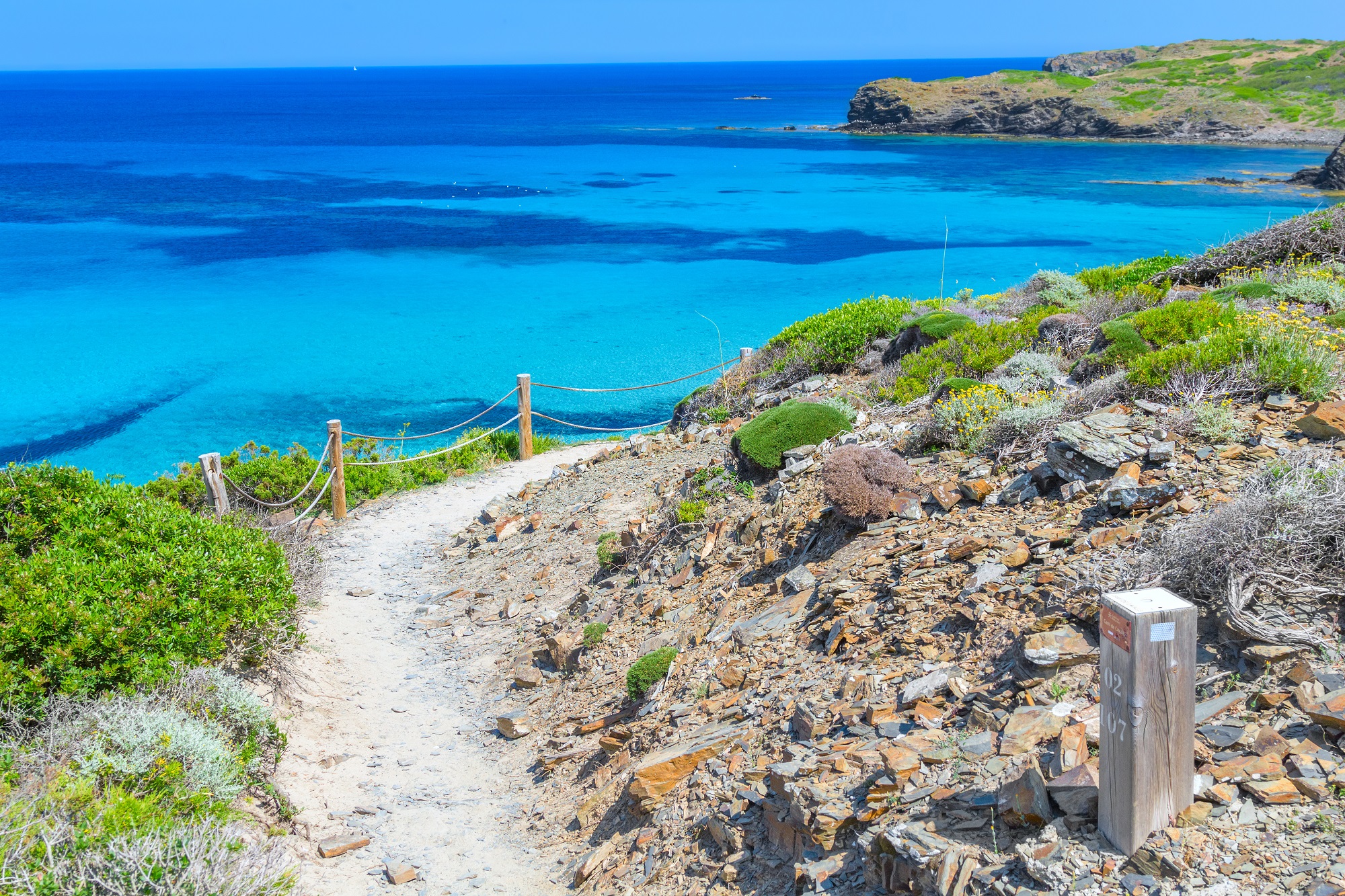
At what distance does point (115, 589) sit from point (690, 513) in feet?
15.4

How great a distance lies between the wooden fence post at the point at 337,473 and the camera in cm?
1229

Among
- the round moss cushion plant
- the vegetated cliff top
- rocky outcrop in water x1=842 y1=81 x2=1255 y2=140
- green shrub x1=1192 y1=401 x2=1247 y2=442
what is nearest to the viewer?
green shrub x1=1192 y1=401 x2=1247 y2=442

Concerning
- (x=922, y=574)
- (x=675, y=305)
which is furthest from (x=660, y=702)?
(x=675, y=305)

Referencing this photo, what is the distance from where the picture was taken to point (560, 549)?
1018cm

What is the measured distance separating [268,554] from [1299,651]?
285 inches

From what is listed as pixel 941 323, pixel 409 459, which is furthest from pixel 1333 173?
pixel 409 459

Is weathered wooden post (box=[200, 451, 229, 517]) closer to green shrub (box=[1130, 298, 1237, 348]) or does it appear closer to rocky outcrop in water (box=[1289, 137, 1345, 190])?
green shrub (box=[1130, 298, 1237, 348])

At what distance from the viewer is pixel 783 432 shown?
356 inches

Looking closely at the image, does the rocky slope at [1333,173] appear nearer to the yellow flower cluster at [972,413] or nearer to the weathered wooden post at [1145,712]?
the yellow flower cluster at [972,413]

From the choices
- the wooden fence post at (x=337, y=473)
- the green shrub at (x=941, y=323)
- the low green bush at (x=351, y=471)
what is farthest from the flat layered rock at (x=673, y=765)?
the wooden fence post at (x=337, y=473)

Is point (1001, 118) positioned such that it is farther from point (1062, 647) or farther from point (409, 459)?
point (1062, 647)

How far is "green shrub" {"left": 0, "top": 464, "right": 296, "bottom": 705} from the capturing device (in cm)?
552

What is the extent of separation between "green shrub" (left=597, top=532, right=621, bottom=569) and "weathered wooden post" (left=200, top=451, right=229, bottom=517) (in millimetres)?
3884

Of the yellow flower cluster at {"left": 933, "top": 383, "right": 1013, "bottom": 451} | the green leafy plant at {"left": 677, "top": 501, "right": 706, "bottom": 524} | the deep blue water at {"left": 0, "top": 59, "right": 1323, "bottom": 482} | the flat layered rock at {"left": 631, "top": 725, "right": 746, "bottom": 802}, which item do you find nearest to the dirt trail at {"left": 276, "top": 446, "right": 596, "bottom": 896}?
the flat layered rock at {"left": 631, "top": 725, "right": 746, "bottom": 802}
